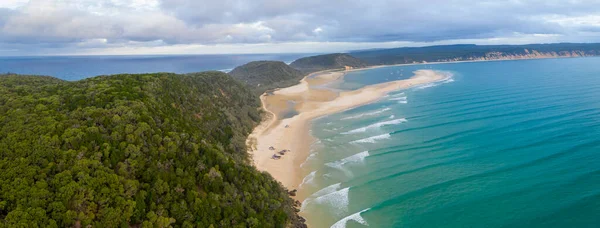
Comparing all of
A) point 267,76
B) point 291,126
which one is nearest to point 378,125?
point 291,126

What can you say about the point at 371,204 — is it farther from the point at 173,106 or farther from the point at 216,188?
the point at 173,106

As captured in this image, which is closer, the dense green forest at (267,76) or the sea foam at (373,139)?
the sea foam at (373,139)

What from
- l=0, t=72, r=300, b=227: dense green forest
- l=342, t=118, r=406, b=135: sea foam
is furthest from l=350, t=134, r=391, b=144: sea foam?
l=0, t=72, r=300, b=227: dense green forest

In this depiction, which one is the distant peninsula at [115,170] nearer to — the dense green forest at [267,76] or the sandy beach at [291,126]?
Answer: the sandy beach at [291,126]

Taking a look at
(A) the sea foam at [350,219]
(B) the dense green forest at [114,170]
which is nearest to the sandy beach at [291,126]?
(A) the sea foam at [350,219]

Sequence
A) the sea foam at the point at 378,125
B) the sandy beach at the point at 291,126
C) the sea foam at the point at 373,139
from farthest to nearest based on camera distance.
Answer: the sea foam at the point at 378,125 → the sea foam at the point at 373,139 → the sandy beach at the point at 291,126

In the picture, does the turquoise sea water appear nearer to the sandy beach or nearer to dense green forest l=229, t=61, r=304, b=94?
the sandy beach

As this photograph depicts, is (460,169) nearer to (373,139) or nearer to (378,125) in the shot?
(373,139)

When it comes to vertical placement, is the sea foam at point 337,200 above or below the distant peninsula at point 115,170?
below
